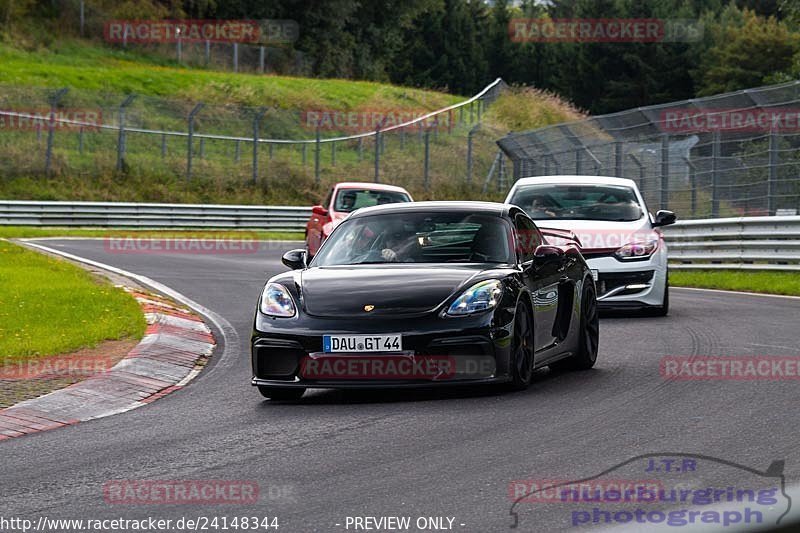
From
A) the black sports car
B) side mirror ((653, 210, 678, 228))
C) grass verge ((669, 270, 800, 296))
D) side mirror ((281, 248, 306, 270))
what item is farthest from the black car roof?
grass verge ((669, 270, 800, 296))

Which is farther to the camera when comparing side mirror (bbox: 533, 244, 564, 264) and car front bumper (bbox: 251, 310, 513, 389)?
side mirror (bbox: 533, 244, 564, 264)

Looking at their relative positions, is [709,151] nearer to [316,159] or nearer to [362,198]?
[362,198]

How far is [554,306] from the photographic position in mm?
9750

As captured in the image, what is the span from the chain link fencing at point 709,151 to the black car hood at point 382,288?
1362 centimetres

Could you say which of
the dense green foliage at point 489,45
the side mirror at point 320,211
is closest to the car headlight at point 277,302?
the side mirror at point 320,211

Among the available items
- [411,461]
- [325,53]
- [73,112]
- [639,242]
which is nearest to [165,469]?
[411,461]

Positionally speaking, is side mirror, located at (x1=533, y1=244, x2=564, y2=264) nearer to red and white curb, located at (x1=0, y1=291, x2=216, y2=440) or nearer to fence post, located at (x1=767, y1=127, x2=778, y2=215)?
red and white curb, located at (x1=0, y1=291, x2=216, y2=440)

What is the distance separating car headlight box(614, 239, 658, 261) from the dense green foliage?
5182 cm

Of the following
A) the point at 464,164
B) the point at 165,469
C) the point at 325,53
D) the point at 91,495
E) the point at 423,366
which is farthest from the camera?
the point at 325,53

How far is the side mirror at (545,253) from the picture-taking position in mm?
9445

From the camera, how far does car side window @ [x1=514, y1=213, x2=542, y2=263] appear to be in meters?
9.59

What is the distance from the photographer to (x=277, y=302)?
8789 mm

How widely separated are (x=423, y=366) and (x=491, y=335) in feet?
1.49

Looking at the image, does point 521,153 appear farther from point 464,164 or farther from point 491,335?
point 491,335
